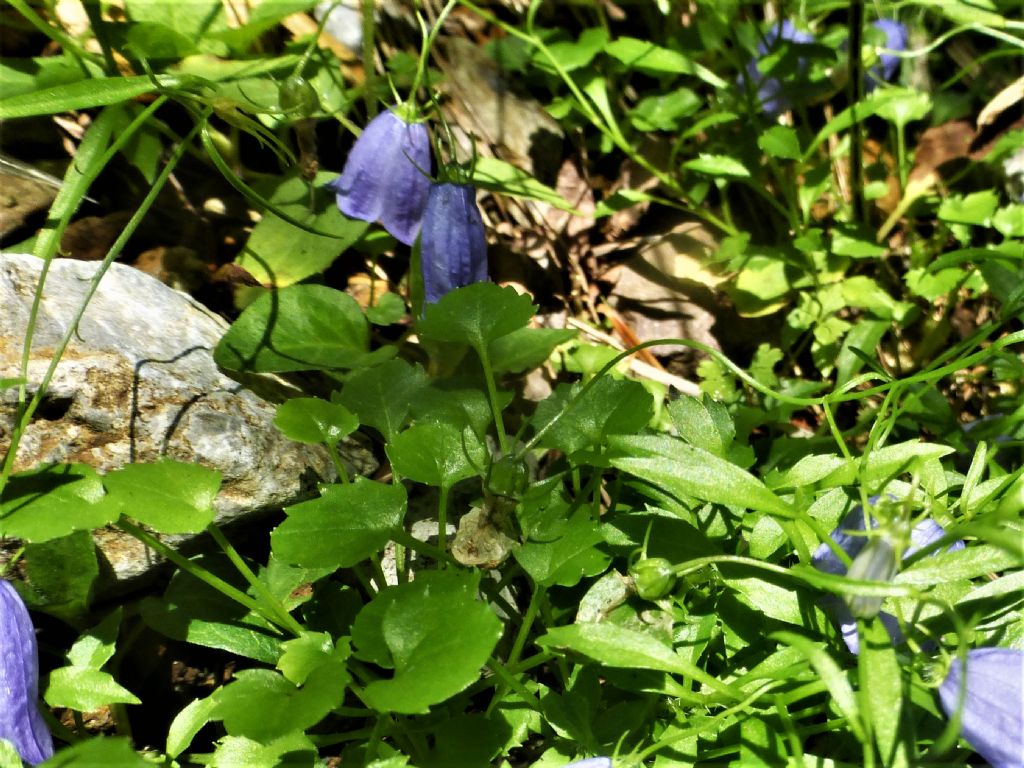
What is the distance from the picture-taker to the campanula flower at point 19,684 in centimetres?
92

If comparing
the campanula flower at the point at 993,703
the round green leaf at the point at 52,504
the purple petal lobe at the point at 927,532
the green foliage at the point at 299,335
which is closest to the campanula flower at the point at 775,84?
the green foliage at the point at 299,335

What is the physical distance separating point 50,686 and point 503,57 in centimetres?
163

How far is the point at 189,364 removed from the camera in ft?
4.29

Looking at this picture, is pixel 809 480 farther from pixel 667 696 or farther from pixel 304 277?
pixel 304 277

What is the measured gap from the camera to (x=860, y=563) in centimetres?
77

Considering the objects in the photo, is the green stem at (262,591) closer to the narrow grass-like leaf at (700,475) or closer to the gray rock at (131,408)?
the gray rock at (131,408)

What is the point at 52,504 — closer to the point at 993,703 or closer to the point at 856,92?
the point at 993,703

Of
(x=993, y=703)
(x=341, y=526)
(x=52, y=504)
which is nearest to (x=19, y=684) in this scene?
(x=52, y=504)

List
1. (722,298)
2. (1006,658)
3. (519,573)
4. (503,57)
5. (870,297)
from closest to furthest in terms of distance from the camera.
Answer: (1006,658)
(519,573)
(870,297)
(722,298)
(503,57)

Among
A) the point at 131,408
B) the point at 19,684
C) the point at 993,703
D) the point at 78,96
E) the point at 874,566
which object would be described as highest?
the point at 78,96

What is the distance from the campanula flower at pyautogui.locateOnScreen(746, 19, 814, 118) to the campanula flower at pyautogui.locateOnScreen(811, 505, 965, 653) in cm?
110

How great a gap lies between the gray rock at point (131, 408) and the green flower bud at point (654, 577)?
554 millimetres

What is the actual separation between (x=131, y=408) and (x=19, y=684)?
1.25 ft

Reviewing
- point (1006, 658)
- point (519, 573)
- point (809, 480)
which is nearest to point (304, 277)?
point (519, 573)
